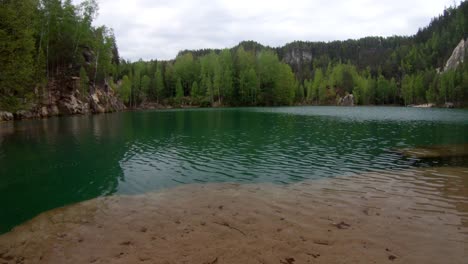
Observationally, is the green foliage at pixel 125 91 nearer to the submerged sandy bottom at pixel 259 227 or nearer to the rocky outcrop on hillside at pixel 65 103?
the rocky outcrop on hillside at pixel 65 103

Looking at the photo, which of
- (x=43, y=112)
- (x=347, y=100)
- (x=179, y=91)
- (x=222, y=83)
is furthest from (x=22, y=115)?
(x=347, y=100)

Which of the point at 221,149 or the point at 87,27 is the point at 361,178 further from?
the point at 87,27

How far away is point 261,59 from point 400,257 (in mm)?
138467

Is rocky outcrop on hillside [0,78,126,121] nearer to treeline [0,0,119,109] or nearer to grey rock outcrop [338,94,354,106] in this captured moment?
treeline [0,0,119,109]

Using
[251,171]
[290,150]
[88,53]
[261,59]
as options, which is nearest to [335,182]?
[251,171]

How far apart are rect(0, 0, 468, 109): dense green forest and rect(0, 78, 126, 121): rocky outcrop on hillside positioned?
2.27 m

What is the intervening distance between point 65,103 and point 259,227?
3326 inches

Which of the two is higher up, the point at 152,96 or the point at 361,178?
the point at 152,96

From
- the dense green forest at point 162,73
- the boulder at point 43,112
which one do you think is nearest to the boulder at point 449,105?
the dense green forest at point 162,73

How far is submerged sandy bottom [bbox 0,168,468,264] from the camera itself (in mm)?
9469

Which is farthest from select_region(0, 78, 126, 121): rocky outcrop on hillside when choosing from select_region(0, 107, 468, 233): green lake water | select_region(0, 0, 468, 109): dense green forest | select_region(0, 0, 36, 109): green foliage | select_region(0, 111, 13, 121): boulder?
select_region(0, 107, 468, 233): green lake water

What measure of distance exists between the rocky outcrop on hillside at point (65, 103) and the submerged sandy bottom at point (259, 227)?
60413 mm

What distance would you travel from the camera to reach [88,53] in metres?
102

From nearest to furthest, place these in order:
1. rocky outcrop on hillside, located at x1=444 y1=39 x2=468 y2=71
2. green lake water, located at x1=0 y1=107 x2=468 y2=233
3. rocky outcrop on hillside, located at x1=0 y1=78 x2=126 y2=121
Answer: green lake water, located at x1=0 y1=107 x2=468 y2=233 < rocky outcrop on hillside, located at x1=0 y1=78 x2=126 y2=121 < rocky outcrop on hillside, located at x1=444 y1=39 x2=468 y2=71
